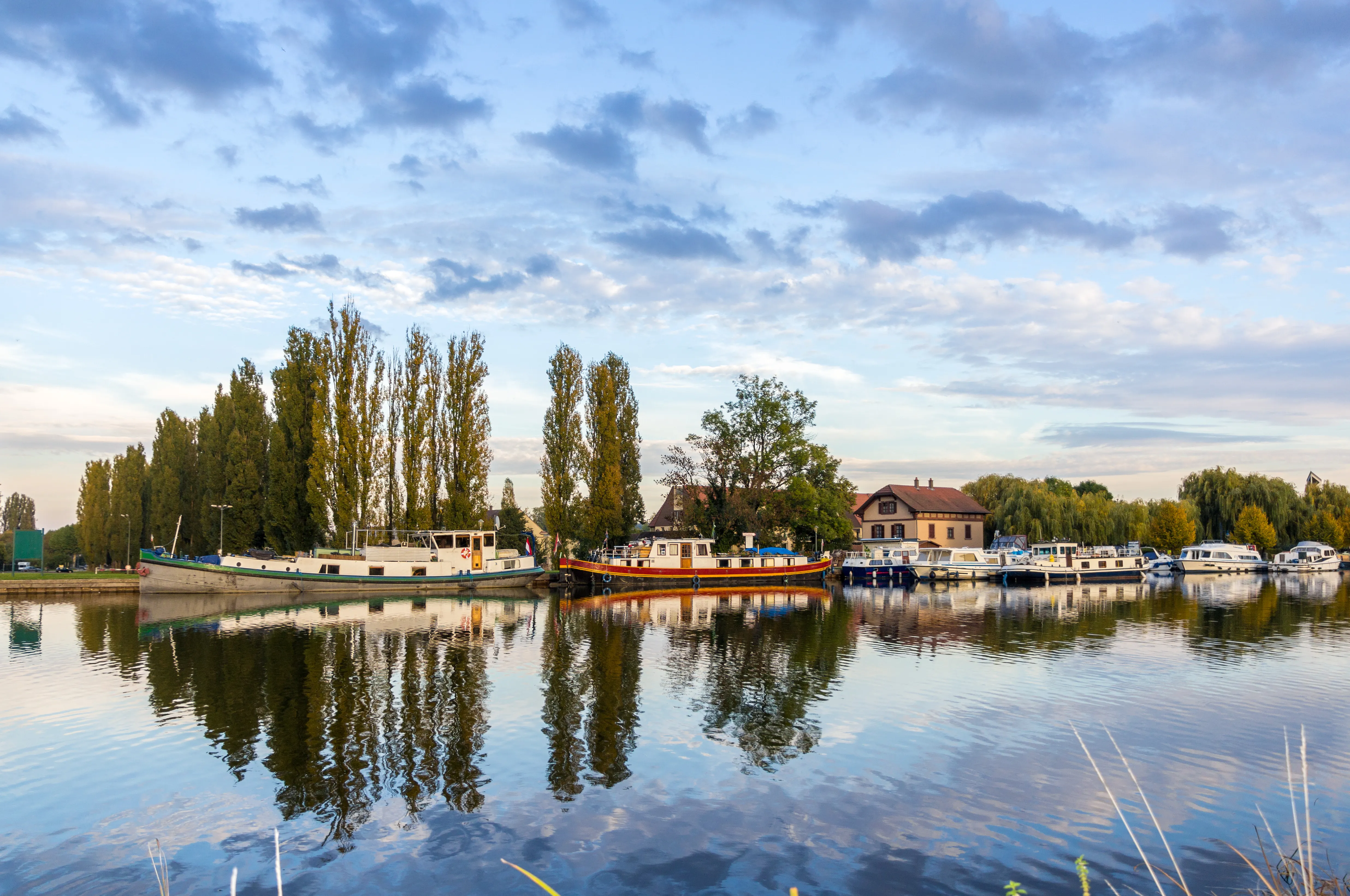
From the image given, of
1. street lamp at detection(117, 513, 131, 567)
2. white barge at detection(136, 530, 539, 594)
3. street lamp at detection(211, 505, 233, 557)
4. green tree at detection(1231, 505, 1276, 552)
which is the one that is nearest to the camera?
white barge at detection(136, 530, 539, 594)

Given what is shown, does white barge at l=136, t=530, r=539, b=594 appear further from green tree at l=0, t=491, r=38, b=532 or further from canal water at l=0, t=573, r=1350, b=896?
green tree at l=0, t=491, r=38, b=532

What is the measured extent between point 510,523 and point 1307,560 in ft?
234

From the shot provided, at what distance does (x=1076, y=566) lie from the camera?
65.5 metres

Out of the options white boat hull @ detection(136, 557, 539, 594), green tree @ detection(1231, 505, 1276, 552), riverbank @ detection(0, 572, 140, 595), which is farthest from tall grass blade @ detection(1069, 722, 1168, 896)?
green tree @ detection(1231, 505, 1276, 552)

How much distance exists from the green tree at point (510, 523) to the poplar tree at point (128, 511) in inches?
1034

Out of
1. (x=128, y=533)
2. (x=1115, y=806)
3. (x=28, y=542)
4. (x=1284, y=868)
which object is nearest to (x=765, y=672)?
(x=1284, y=868)

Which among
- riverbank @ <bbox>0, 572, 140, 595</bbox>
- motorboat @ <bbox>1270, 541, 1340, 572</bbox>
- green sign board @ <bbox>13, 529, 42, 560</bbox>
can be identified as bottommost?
motorboat @ <bbox>1270, 541, 1340, 572</bbox>

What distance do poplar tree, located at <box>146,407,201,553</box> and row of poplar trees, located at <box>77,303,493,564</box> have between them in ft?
0.37

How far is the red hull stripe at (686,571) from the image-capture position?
55031mm

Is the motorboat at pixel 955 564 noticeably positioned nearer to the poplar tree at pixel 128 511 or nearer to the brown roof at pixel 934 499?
the brown roof at pixel 934 499

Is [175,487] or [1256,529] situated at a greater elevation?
[175,487]

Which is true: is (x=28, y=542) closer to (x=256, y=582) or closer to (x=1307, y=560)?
(x=256, y=582)

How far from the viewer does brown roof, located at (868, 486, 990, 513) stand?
8969 cm

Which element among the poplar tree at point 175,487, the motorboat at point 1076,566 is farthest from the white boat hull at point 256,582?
the motorboat at point 1076,566
